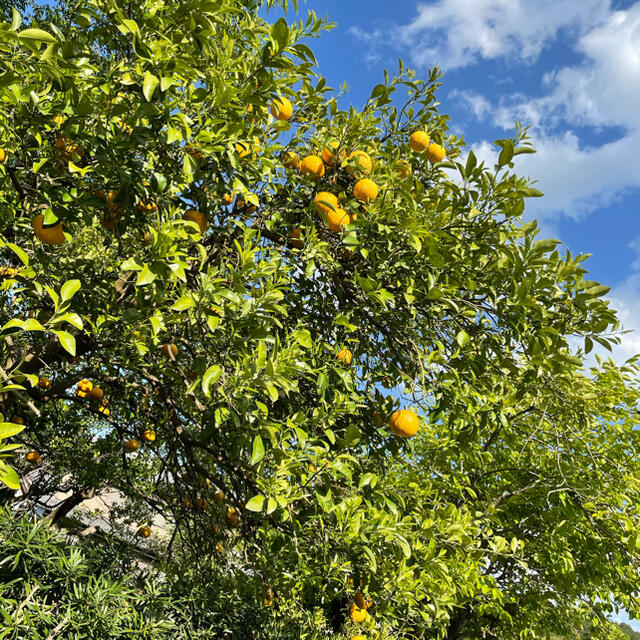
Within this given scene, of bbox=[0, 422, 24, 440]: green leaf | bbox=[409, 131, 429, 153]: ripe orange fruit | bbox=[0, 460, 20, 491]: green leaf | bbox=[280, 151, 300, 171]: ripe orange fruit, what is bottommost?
bbox=[0, 460, 20, 491]: green leaf

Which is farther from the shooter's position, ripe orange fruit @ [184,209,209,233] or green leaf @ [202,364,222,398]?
ripe orange fruit @ [184,209,209,233]

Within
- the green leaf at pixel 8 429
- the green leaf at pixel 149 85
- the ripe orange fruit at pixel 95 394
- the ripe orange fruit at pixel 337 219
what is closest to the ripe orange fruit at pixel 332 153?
the ripe orange fruit at pixel 337 219

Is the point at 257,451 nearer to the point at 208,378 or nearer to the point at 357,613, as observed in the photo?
the point at 208,378

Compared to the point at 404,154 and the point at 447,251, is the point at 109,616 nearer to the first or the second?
the point at 447,251

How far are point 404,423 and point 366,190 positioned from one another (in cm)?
130

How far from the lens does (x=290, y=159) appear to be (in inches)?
110

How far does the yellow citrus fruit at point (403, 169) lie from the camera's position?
2672mm

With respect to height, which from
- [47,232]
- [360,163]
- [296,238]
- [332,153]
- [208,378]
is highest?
[332,153]

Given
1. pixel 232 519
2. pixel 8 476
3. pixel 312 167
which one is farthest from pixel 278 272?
pixel 232 519

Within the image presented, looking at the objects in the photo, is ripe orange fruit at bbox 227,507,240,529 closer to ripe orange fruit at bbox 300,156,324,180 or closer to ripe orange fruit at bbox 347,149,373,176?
ripe orange fruit at bbox 300,156,324,180

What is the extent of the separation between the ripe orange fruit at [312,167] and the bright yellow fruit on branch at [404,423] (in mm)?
1443

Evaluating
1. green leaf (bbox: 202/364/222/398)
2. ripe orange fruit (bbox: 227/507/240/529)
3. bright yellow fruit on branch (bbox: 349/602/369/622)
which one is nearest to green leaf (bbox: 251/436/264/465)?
green leaf (bbox: 202/364/222/398)

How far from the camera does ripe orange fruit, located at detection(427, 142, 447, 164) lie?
Answer: 2.97 metres

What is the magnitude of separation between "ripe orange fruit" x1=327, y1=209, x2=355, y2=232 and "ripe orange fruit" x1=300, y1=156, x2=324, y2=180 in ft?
1.05
